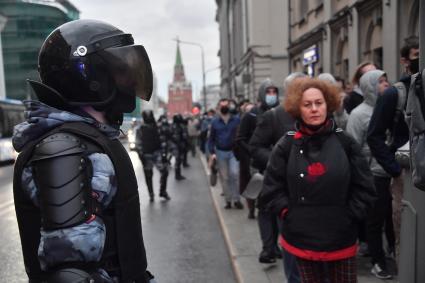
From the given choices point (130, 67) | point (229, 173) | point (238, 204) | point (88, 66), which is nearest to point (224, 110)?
point (229, 173)

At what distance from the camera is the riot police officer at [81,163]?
1.49 m

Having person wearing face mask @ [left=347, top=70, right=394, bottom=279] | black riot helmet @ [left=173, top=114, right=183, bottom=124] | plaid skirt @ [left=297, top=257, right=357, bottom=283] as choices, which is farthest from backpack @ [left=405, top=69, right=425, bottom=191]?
black riot helmet @ [left=173, top=114, right=183, bottom=124]

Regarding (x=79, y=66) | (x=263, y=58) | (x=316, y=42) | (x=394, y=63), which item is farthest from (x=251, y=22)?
(x=79, y=66)

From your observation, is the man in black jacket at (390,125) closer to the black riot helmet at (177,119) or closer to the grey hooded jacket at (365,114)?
the grey hooded jacket at (365,114)

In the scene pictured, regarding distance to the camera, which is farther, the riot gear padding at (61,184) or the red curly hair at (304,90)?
the red curly hair at (304,90)

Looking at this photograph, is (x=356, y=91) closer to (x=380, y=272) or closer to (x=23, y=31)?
(x=380, y=272)

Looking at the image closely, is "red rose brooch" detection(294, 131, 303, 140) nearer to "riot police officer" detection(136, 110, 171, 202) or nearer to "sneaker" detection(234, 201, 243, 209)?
"sneaker" detection(234, 201, 243, 209)

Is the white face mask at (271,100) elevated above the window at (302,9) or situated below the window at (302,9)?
below

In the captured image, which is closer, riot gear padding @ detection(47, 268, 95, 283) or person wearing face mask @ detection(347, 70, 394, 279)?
riot gear padding @ detection(47, 268, 95, 283)

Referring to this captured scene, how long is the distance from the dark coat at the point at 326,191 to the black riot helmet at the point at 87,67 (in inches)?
58.2

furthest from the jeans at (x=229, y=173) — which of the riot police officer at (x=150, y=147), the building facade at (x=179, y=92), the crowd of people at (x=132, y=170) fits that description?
the building facade at (x=179, y=92)

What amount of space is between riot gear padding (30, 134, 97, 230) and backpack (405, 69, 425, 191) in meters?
1.34

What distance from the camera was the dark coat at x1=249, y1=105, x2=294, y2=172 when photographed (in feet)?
13.6

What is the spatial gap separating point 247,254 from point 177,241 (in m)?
1.43
